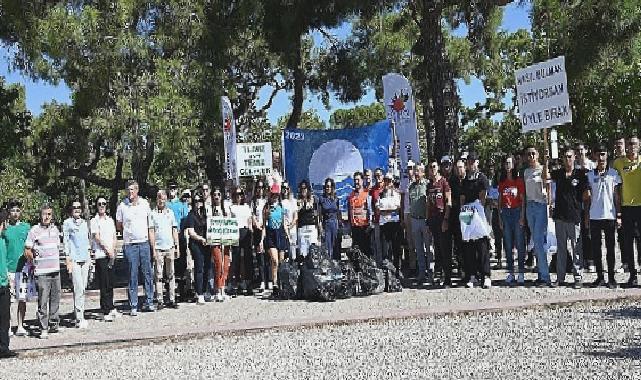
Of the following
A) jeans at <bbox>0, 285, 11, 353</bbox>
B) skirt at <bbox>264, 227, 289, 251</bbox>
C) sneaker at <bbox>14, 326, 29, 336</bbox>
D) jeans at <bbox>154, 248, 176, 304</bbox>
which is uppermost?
skirt at <bbox>264, 227, 289, 251</bbox>

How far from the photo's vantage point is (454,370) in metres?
7.02

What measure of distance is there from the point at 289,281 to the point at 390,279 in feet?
5.10

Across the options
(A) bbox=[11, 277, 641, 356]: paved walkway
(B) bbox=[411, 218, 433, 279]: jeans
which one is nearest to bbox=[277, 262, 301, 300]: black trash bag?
(A) bbox=[11, 277, 641, 356]: paved walkway

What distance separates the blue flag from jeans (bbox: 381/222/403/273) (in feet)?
9.40

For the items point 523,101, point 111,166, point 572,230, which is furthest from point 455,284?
point 111,166

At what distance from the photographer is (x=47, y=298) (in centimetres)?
1080

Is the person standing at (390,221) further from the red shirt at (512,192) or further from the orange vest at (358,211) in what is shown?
the red shirt at (512,192)

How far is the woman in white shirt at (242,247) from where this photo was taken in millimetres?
13273

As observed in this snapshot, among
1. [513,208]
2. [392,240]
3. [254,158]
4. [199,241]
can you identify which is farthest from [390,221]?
[254,158]

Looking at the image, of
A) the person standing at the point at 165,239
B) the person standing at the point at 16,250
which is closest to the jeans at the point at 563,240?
the person standing at the point at 165,239

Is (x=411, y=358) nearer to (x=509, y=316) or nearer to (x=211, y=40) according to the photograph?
(x=509, y=316)

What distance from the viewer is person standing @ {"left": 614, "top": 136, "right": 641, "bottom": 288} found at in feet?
35.4

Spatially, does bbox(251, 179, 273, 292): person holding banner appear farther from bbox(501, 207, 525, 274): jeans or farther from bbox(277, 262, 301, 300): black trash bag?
bbox(501, 207, 525, 274): jeans

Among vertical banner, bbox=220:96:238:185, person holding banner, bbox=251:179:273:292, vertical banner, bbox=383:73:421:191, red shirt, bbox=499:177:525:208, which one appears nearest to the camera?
red shirt, bbox=499:177:525:208
